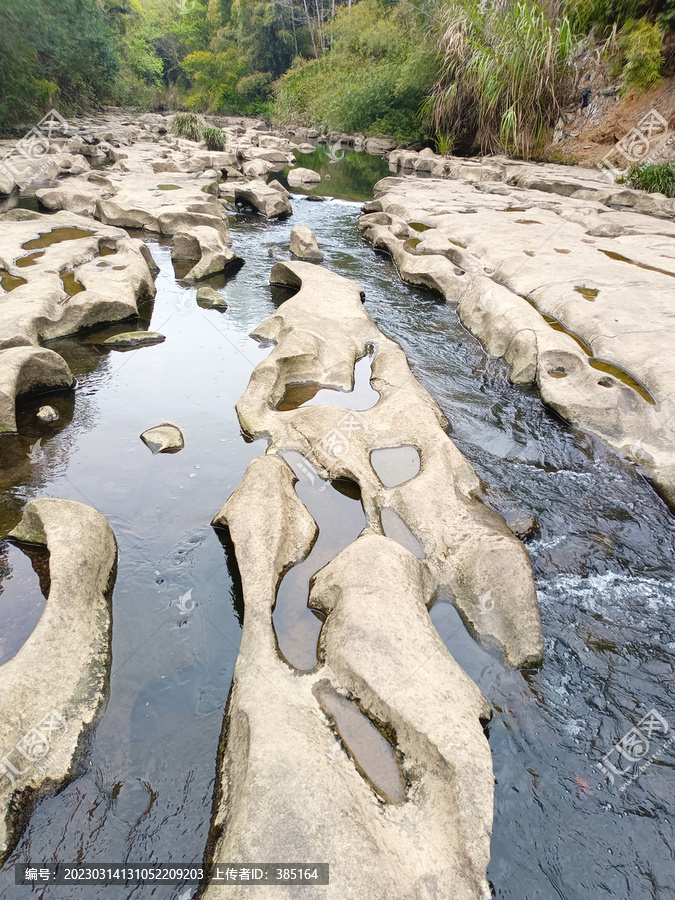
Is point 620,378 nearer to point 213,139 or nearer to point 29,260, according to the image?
point 29,260

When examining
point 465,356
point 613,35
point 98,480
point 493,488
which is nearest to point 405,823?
A: point 493,488

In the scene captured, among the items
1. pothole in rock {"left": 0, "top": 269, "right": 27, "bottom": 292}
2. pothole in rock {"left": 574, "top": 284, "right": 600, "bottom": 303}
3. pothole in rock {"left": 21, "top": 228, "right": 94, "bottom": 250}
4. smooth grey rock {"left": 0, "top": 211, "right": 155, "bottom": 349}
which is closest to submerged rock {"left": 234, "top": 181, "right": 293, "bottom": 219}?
smooth grey rock {"left": 0, "top": 211, "right": 155, "bottom": 349}

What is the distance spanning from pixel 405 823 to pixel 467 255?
8804 mm

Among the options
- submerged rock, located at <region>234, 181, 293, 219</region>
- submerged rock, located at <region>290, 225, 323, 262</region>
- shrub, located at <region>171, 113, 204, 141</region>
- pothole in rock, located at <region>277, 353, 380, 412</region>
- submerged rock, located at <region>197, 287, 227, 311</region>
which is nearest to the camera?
pothole in rock, located at <region>277, 353, 380, 412</region>

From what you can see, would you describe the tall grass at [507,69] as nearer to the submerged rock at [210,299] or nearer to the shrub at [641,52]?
the shrub at [641,52]

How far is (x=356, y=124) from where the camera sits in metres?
27.1

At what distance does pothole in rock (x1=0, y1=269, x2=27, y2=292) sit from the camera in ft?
23.9

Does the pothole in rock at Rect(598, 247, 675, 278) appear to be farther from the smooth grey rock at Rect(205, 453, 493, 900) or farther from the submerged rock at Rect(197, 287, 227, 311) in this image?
the smooth grey rock at Rect(205, 453, 493, 900)

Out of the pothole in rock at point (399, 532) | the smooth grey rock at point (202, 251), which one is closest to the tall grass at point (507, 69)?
the smooth grey rock at point (202, 251)

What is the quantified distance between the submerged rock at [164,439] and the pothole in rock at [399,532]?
2198 mm

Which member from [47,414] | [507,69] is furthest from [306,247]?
[507,69]

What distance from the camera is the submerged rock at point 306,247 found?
10.2m

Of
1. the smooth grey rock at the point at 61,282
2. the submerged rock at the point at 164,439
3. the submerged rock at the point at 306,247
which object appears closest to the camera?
the submerged rock at the point at 164,439

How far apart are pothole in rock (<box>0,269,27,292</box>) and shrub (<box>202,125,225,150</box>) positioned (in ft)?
57.9
